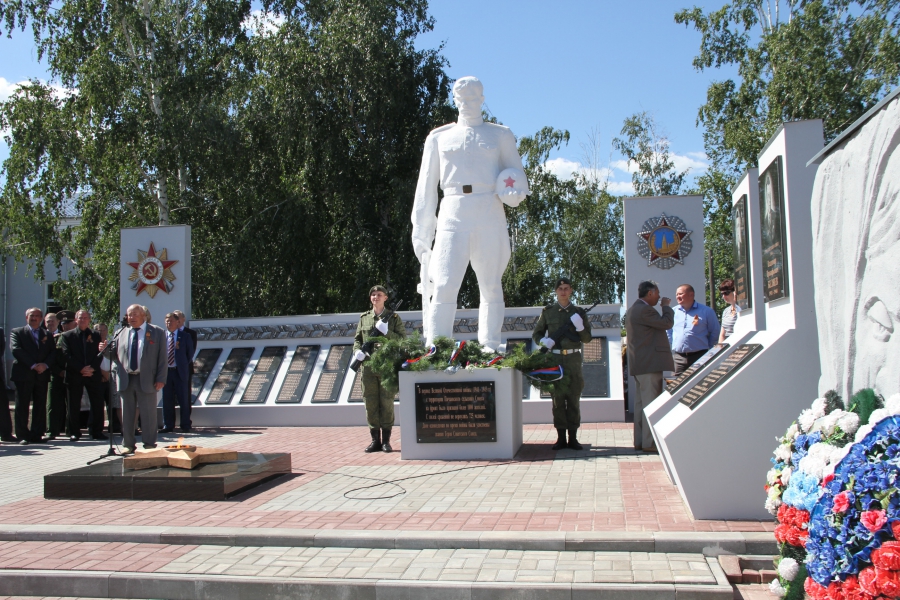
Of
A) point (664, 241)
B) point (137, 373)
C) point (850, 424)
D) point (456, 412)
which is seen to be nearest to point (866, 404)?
point (850, 424)

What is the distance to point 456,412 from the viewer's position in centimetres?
768

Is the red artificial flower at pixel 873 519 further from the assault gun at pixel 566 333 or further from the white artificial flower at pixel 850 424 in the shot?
the assault gun at pixel 566 333

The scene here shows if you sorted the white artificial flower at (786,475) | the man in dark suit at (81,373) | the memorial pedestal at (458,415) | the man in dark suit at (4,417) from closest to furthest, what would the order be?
the white artificial flower at (786,475)
the memorial pedestal at (458,415)
the man in dark suit at (4,417)
the man in dark suit at (81,373)

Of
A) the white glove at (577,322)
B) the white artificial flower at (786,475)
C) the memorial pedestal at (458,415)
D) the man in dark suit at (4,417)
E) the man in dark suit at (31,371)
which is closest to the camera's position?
the white artificial flower at (786,475)

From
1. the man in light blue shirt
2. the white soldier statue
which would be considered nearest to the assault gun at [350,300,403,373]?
the white soldier statue

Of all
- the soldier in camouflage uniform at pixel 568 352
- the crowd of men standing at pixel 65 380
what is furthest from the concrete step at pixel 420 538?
the crowd of men standing at pixel 65 380

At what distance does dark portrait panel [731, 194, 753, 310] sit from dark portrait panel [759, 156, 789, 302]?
553 millimetres

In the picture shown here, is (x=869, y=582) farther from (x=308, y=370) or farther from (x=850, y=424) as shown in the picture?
(x=308, y=370)

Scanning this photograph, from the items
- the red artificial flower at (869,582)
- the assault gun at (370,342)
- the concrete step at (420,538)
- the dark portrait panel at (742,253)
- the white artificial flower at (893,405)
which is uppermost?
the dark portrait panel at (742,253)

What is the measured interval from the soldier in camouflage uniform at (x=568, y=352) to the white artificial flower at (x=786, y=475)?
424 cm

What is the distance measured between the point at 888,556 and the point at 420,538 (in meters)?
2.59

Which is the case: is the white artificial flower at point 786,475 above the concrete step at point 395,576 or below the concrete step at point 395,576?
above

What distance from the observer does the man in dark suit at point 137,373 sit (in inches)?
337

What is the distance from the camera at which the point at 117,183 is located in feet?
68.3
